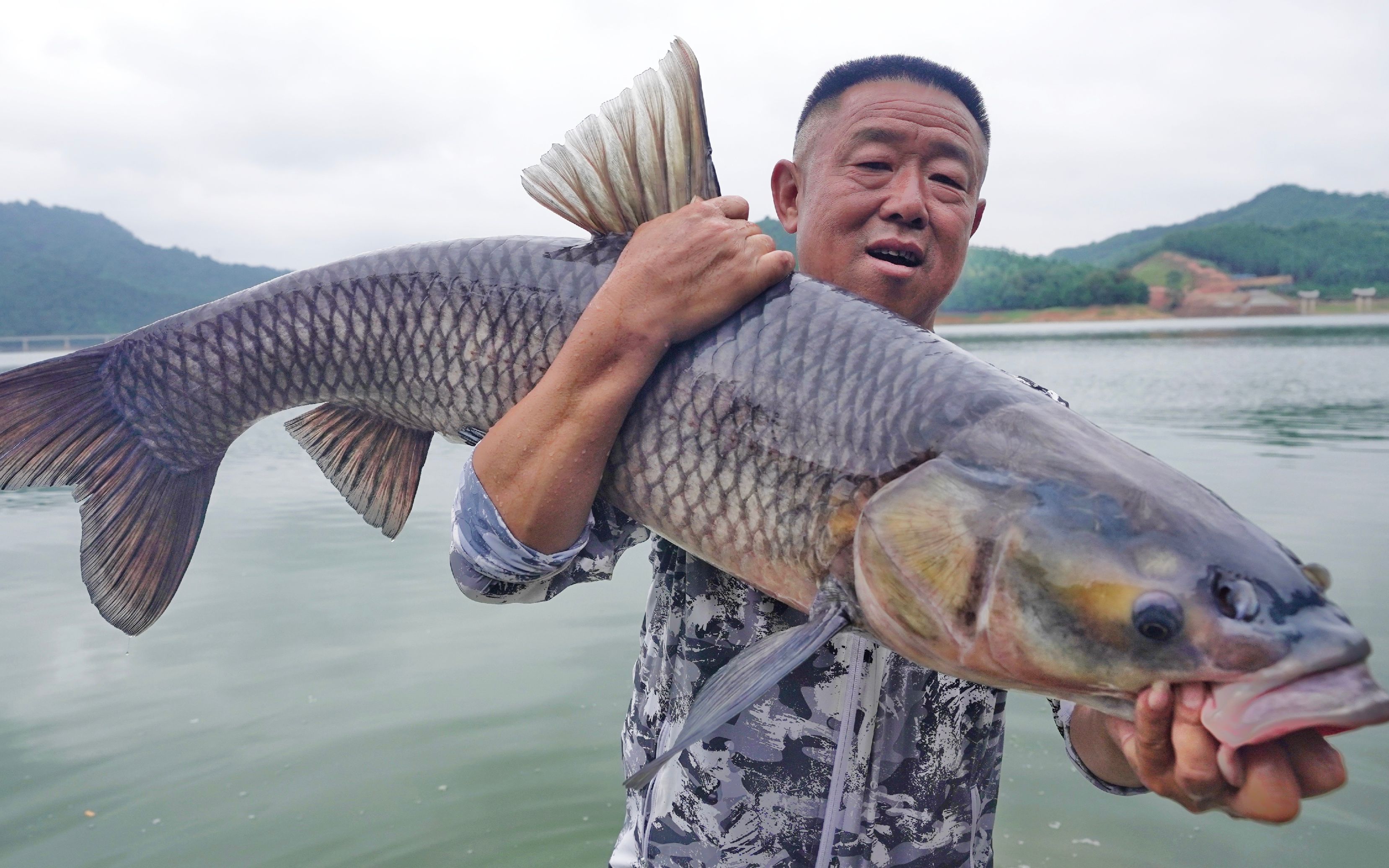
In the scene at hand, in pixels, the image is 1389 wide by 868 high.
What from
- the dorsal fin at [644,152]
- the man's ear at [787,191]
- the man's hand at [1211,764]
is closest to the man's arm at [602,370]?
the dorsal fin at [644,152]

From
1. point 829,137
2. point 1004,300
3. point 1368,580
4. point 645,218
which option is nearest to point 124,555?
point 645,218

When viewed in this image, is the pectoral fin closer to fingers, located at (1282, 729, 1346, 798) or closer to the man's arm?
the man's arm

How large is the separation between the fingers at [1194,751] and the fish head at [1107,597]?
0.05 feet

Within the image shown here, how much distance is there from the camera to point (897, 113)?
80.4 inches

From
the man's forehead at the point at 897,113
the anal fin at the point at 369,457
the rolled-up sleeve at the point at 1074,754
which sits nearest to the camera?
the rolled-up sleeve at the point at 1074,754

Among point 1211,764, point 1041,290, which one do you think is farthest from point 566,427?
point 1041,290

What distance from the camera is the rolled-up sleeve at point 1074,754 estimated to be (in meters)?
1.79

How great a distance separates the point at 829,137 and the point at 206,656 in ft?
16.5

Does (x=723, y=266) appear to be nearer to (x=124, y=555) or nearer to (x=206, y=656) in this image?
(x=124, y=555)

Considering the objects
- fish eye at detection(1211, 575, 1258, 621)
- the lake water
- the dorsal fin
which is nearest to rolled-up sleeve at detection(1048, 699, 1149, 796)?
fish eye at detection(1211, 575, 1258, 621)

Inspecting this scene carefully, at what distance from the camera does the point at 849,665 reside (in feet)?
5.65

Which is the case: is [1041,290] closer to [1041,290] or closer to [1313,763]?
[1041,290]

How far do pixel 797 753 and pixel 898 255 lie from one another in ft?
3.62

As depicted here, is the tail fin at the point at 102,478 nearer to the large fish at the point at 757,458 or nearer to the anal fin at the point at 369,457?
the large fish at the point at 757,458
